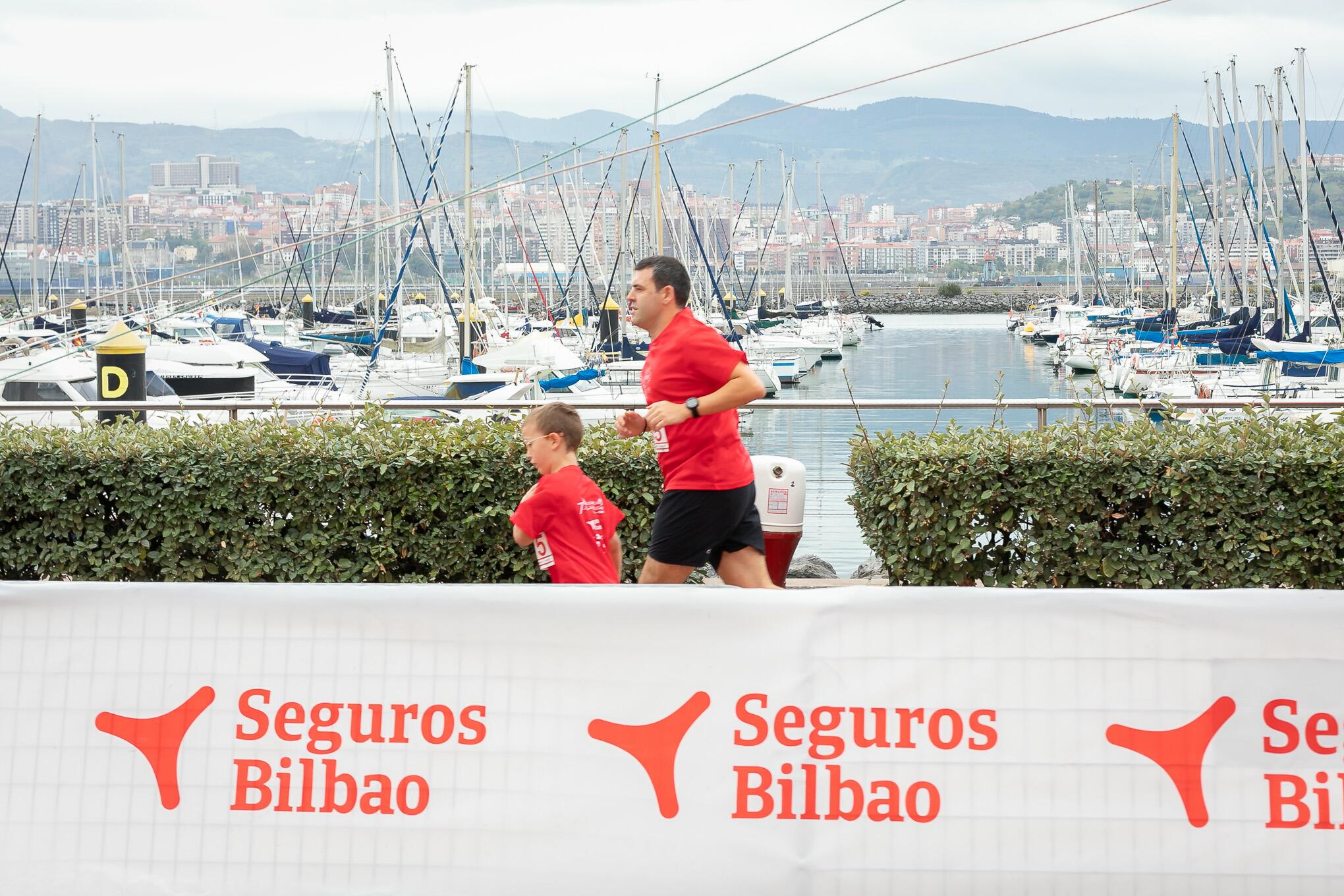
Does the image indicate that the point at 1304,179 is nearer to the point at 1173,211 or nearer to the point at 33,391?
the point at 1173,211

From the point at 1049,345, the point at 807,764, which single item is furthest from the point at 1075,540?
the point at 1049,345

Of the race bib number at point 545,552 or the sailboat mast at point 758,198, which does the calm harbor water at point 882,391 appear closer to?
the race bib number at point 545,552

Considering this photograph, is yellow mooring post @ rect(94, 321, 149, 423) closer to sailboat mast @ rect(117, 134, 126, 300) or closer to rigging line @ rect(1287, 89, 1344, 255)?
rigging line @ rect(1287, 89, 1344, 255)

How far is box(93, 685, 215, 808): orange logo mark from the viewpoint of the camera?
12.0ft

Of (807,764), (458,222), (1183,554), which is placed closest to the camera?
(807,764)

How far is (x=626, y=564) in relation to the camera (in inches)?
261

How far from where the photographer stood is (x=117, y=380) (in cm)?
1014

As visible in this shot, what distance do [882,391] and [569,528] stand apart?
45384mm

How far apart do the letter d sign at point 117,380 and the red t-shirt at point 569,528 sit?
6.47 meters

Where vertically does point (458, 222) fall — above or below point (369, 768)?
above

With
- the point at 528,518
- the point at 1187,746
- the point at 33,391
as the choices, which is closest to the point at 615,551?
the point at 528,518

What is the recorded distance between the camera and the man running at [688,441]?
5.03m

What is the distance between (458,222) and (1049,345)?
37.3 metres

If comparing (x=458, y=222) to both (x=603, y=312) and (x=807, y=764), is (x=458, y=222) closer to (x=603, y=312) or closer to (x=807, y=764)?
(x=603, y=312)
